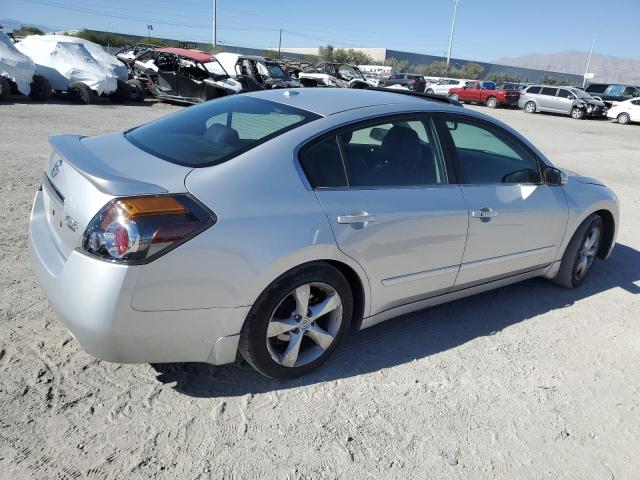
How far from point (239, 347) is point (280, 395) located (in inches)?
14.3

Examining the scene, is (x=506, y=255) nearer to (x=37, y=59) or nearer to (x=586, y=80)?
(x=37, y=59)

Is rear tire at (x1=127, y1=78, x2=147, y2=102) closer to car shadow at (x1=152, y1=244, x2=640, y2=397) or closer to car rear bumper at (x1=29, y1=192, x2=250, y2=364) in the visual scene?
car shadow at (x1=152, y1=244, x2=640, y2=397)

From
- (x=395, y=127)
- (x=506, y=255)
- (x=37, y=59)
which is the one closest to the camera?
(x=395, y=127)

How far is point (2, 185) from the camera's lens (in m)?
5.98

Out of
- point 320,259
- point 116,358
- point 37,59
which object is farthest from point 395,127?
point 37,59

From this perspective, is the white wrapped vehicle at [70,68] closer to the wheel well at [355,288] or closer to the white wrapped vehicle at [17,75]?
the white wrapped vehicle at [17,75]

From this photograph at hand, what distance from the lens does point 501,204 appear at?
3.56 meters

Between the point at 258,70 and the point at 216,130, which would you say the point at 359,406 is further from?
the point at 258,70

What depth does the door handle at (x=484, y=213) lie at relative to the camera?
11.1ft

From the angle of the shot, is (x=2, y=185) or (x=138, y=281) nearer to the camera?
(x=138, y=281)

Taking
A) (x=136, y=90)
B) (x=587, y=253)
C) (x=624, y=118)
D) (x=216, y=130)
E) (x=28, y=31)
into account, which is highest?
(x=28, y=31)

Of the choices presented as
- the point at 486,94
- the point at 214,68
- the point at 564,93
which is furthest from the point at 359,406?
the point at 486,94

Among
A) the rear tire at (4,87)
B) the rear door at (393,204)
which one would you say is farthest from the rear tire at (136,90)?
the rear door at (393,204)

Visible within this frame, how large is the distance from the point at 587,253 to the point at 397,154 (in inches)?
93.1
